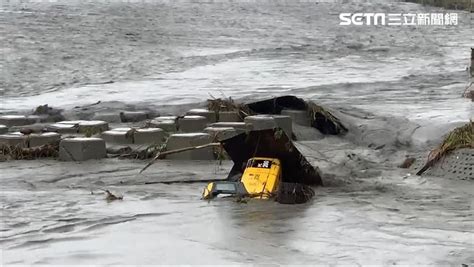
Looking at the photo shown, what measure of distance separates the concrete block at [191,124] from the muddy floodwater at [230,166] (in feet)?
5.13

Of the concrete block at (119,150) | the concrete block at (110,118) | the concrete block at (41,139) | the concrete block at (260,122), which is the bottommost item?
the concrete block at (119,150)

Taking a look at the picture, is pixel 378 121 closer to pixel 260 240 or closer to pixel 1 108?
pixel 260 240

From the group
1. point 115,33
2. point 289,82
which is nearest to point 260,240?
point 289,82

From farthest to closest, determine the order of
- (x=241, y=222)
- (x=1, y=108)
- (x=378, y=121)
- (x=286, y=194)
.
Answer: (x=1, y=108) < (x=378, y=121) < (x=286, y=194) < (x=241, y=222)

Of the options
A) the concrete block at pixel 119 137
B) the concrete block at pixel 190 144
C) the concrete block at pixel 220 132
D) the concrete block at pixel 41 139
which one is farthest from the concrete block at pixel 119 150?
the concrete block at pixel 220 132

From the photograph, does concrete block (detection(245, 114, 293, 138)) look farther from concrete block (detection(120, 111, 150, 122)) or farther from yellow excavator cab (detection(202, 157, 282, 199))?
yellow excavator cab (detection(202, 157, 282, 199))

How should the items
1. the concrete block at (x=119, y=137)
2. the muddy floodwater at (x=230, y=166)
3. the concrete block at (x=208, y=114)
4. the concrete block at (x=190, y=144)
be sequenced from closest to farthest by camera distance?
the muddy floodwater at (x=230, y=166) < the concrete block at (x=190, y=144) < the concrete block at (x=119, y=137) < the concrete block at (x=208, y=114)

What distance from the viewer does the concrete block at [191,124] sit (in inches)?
445

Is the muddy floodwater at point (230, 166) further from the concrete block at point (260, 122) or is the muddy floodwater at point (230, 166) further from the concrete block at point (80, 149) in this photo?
the concrete block at point (260, 122)

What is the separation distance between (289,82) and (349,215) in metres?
11.0

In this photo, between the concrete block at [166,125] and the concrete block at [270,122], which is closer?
the concrete block at [270,122]

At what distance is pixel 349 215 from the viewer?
6.83 m

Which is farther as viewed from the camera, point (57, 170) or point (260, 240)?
point (57, 170)

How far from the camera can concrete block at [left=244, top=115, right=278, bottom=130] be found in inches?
414
